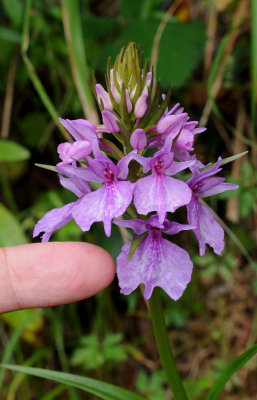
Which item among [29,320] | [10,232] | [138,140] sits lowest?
[29,320]

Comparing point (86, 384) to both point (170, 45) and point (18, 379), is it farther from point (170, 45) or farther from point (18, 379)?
point (170, 45)

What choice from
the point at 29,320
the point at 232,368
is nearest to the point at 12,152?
the point at 29,320

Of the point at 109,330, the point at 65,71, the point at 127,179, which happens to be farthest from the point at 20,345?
the point at 127,179

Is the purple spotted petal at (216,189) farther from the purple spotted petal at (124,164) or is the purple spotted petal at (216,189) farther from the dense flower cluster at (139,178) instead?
the purple spotted petal at (124,164)

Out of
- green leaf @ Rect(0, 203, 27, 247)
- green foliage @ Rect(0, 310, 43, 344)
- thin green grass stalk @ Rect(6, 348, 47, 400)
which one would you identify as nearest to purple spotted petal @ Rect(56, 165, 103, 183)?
green leaf @ Rect(0, 203, 27, 247)

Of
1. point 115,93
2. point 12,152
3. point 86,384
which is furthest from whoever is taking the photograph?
point 12,152

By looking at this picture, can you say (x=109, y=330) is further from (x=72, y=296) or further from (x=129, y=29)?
(x=129, y=29)
